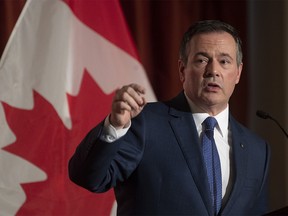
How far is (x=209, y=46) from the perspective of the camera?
1.42 m

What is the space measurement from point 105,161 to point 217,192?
359 millimetres

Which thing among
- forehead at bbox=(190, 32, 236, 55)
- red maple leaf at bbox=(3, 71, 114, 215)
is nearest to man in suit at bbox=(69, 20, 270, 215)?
forehead at bbox=(190, 32, 236, 55)

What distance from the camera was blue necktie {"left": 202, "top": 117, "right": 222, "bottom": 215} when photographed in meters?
1.34

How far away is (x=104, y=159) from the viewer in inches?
46.2

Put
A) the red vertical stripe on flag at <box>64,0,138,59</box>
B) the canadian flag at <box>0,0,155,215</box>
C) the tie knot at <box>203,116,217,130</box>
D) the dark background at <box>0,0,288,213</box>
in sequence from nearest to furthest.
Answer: the tie knot at <box>203,116,217,130</box>
the canadian flag at <box>0,0,155,215</box>
the red vertical stripe on flag at <box>64,0,138,59</box>
the dark background at <box>0,0,288,213</box>

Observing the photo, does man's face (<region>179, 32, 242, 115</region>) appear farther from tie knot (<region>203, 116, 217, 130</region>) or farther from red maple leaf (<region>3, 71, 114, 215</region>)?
red maple leaf (<region>3, 71, 114, 215</region>)

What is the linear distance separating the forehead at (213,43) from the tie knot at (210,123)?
200mm

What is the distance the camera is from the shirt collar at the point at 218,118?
144 centimetres

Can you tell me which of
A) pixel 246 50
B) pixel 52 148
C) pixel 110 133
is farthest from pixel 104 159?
pixel 246 50

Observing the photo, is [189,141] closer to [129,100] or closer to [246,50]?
[129,100]

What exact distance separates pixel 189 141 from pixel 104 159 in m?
0.30

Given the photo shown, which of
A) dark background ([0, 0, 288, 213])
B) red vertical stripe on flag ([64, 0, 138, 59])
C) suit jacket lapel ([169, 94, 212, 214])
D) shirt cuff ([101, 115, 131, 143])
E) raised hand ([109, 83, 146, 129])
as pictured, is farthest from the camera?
dark background ([0, 0, 288, 213])

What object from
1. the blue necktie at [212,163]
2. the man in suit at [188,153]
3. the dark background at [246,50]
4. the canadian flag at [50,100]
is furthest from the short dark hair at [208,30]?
the dark background at [246,50]

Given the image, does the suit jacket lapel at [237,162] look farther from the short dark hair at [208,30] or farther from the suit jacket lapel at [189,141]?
the short dark hair at [208,30]
